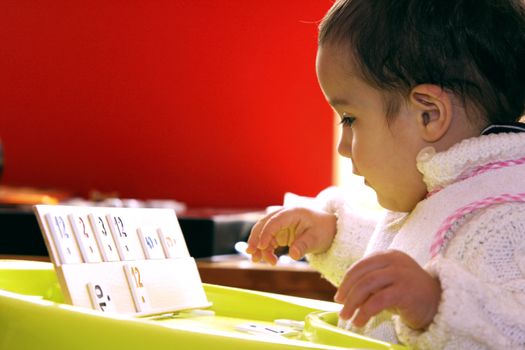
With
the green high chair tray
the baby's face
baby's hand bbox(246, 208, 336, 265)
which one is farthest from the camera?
baby's hand bbox(246, 208, 336, 265)

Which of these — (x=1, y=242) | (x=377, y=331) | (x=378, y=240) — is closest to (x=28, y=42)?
(x=1, y=242)

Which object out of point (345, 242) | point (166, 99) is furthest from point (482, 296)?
point (166, 99)

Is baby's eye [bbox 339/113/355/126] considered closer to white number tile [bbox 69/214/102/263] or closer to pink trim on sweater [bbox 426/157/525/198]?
pink trim on sweater [bbox 426/157/525/198]

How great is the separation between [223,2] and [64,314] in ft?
4.90

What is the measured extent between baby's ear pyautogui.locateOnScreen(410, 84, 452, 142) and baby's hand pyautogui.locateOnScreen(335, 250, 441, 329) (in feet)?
0.57

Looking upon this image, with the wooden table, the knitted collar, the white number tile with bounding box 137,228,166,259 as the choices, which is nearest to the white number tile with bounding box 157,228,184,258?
the white number tile with bounding box 137,228,166,259

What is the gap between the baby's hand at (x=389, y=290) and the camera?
0.56 meters

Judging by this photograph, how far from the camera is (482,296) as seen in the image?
57 cm

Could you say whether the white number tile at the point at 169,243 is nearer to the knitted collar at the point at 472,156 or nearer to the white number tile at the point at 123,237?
the white number tile at the point at 123,237

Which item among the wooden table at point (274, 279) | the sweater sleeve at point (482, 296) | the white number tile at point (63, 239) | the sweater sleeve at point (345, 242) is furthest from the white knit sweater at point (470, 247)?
the wooden table at point (274, 279)

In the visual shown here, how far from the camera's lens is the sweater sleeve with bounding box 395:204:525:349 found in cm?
56

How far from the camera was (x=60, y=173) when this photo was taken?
2027 millimetres

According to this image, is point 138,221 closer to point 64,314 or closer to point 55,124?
Answer: point 64,314

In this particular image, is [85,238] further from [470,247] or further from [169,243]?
[470,247]
